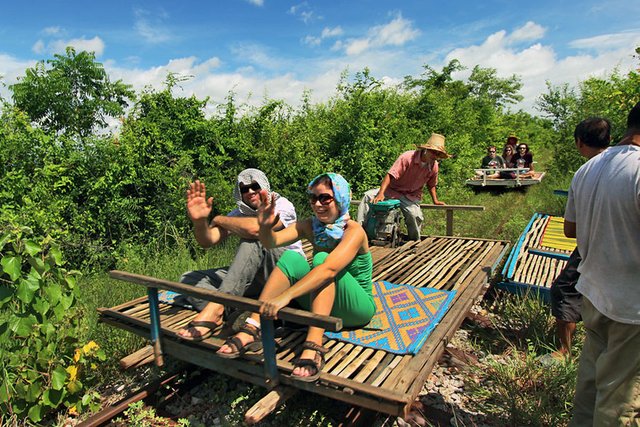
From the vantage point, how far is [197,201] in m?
2.99

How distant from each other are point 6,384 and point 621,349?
3.45 m

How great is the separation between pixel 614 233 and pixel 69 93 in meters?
15.0

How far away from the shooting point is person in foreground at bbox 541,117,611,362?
9.07ft

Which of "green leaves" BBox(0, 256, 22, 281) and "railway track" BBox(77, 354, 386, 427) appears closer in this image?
"green leaves" BBox(0, 256, 22, 281)

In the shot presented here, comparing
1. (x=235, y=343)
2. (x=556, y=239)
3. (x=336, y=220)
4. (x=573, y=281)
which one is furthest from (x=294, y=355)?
(x=556, y=239)

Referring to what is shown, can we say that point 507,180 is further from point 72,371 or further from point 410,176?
point 72,371

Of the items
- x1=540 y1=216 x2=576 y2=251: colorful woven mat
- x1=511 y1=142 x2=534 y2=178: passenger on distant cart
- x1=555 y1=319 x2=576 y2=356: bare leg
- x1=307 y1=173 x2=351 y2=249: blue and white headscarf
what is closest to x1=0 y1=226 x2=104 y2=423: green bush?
x1=307 y1=173 x2=351 y2=249: blue and white headscarf

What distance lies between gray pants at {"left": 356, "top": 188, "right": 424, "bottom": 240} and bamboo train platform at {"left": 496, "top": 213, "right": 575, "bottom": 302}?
55.5 inches

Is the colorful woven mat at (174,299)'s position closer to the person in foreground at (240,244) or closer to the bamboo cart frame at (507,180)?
the person in foreground at (240,244)

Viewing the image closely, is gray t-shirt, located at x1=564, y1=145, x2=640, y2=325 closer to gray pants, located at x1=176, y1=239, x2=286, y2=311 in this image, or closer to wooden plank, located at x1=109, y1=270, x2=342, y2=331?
wooden plank, located at x1=109, y1=270, x2=342, y2=331

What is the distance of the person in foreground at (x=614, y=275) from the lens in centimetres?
189

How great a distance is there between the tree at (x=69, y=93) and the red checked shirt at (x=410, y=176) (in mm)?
9041

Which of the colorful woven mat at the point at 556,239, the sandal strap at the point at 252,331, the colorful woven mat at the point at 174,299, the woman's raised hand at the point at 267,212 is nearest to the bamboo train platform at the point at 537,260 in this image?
the colorful woven mat at the point at 556,239

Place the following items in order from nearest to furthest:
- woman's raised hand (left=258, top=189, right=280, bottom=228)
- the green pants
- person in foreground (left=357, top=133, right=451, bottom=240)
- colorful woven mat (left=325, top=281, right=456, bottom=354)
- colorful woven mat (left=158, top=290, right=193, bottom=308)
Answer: woman's raised hand (left=258, top=189, right=280, bottom=228)
the green pants
colorful woven mat (left=325, top=281, right=456, bottom=354)
colorful woven mat (left=158, top=290, right=193, bottom=308)
person in foreground (left=357, top=133, right=451, bottom=240)
